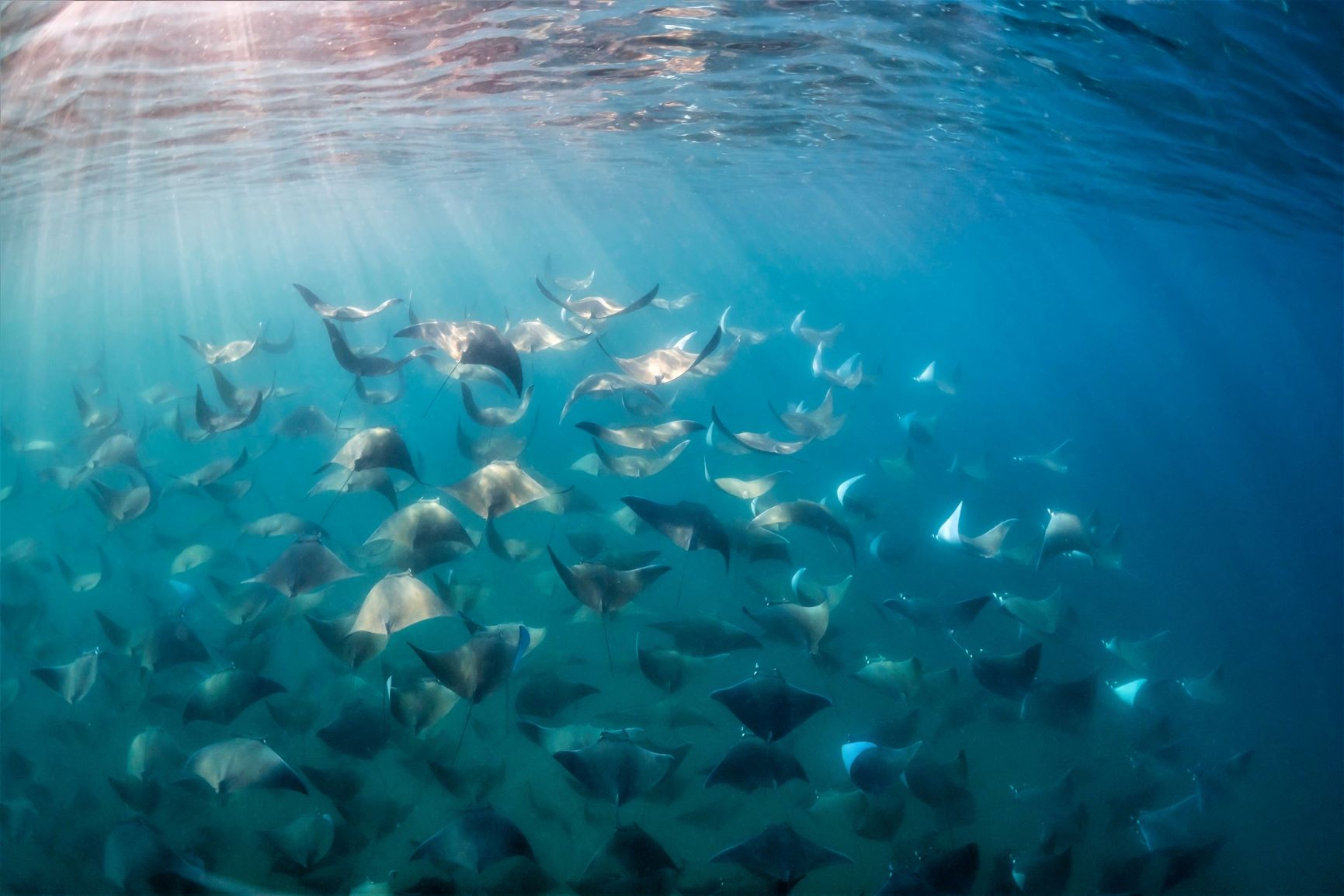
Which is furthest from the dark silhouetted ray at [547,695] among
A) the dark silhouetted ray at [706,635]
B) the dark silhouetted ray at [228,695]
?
the dark silhouetted ray at [228,695]

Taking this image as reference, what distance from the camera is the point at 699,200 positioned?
38000 mm

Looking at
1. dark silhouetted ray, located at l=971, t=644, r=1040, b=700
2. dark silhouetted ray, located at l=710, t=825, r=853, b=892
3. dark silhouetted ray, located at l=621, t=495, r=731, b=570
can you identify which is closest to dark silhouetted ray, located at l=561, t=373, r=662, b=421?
dark silhouetted ray, located at l=621, t=495, r=731, b=570

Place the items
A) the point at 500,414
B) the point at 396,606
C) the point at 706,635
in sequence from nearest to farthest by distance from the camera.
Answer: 1. the point at 396,606
2. the point at 706,635
3. the point at 500,414

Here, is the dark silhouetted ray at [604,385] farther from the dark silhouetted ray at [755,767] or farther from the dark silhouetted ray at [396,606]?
the dark silhouetted ray at [755,767]

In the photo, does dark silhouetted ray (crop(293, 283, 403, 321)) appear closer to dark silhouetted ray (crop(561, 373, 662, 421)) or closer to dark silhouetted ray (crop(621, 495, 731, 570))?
dark silhouetted ray (crop(561, 373, 662, 421))

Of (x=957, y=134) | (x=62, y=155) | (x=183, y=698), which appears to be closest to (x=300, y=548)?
(x=183, y=698)

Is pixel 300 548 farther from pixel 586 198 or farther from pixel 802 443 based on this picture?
pixel 586 198

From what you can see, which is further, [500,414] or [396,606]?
[500,414]

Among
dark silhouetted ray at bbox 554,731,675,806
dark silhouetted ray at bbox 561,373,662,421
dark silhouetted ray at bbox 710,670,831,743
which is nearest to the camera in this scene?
dark silhouetted ray at bbox 554,731,675,806

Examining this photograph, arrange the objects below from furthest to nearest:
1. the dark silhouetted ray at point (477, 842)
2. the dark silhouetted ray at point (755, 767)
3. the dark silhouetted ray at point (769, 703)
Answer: the dark silhouetted ray at point (755, 767), the dark silhouetted ray at point (769, 703), the dark silhouetted ray at point (477, 842)

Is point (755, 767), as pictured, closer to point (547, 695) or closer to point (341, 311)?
point (547, 695)

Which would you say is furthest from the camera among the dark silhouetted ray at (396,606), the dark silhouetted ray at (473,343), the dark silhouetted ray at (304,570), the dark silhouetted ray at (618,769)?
the dark silhouetted ray at (473,343)

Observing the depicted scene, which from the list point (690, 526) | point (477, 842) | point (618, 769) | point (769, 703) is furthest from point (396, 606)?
point (769, 703)

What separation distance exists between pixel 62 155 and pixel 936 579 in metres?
22.3
